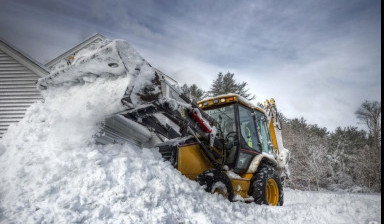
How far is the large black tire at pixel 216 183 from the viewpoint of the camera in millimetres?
4105

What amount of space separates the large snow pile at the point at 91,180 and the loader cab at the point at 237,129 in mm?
1237

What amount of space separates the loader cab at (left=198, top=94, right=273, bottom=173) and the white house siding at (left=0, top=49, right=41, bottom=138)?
6.63m

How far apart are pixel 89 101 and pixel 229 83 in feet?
83.9

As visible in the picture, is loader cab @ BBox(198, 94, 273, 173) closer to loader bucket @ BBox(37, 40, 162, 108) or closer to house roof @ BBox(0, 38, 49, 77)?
loader bucket @ BBox(37, 40, 162, 108)

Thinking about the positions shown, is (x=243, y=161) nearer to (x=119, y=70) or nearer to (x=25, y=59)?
(x=119, y=70)

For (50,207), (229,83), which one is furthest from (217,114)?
(229,83)

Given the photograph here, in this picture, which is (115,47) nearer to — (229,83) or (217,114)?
(217,114)

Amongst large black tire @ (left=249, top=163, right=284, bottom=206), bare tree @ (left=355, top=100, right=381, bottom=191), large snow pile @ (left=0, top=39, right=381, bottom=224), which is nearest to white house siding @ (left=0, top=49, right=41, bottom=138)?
large snow pile @ (left=0, top=39, right=381, bottom=224)

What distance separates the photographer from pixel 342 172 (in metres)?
23.2

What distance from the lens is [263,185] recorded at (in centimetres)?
479

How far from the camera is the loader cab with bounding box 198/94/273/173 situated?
505 cm

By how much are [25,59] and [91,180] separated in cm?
814

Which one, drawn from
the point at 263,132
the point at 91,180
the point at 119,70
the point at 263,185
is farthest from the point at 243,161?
the point at 91,180

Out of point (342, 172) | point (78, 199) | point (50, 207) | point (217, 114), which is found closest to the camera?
point (50, 207)
